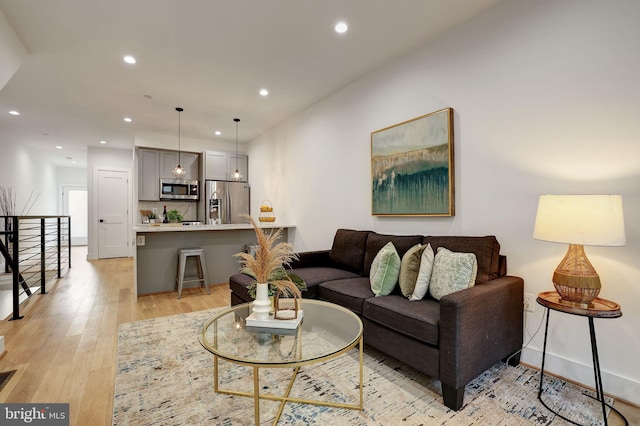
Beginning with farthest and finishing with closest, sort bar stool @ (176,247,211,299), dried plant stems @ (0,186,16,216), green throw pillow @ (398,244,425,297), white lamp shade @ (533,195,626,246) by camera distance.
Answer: dried plant stems @ (0,186,16,216), bar stool @ (176,247,211,299), green throw pillow @ (398,244,425,297), white lamp shade @ (533,195,626,246)

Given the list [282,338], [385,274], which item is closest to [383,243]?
[385,274]

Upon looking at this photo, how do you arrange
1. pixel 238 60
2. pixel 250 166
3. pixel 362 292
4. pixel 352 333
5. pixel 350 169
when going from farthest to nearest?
pixel 250 166 < pixel 350 169 < pixel 238 60 < pixel 362 292 < pixel 352 333

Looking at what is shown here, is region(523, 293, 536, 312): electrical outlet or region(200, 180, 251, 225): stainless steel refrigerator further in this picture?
region(200, 180, 251, 225): stainless steel refrigerator

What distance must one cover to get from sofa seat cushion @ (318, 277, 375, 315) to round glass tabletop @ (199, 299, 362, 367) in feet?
1.10

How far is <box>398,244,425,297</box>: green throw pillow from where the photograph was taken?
2.25m

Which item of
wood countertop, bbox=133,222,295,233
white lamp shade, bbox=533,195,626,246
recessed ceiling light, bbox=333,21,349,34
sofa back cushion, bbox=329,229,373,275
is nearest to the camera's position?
white lamp shade, bbox=533,195,626,246

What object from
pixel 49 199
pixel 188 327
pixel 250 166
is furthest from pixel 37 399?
pixel 49 199

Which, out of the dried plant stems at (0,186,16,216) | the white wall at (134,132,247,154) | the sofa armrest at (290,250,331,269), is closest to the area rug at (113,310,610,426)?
the sofa armrest at (290,250,331,269)

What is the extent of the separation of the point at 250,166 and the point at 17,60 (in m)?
4.07

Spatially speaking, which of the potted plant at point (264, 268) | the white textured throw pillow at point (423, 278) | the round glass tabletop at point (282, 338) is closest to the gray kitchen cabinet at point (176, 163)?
the round glass tabletop at point (282, 338)

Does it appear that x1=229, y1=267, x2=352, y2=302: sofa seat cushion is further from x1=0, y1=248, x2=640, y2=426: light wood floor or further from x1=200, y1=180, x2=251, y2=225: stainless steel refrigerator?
x1=200, y1=180, x2=251, y2=225: stainless steel refrigerator

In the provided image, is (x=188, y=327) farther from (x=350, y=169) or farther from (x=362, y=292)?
(x=350, y=169)

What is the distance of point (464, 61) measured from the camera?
2555mm

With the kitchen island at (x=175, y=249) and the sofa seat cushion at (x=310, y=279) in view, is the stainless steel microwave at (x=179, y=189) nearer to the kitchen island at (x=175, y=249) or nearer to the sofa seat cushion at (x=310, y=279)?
the kitchen island at (x=175, y=249)
